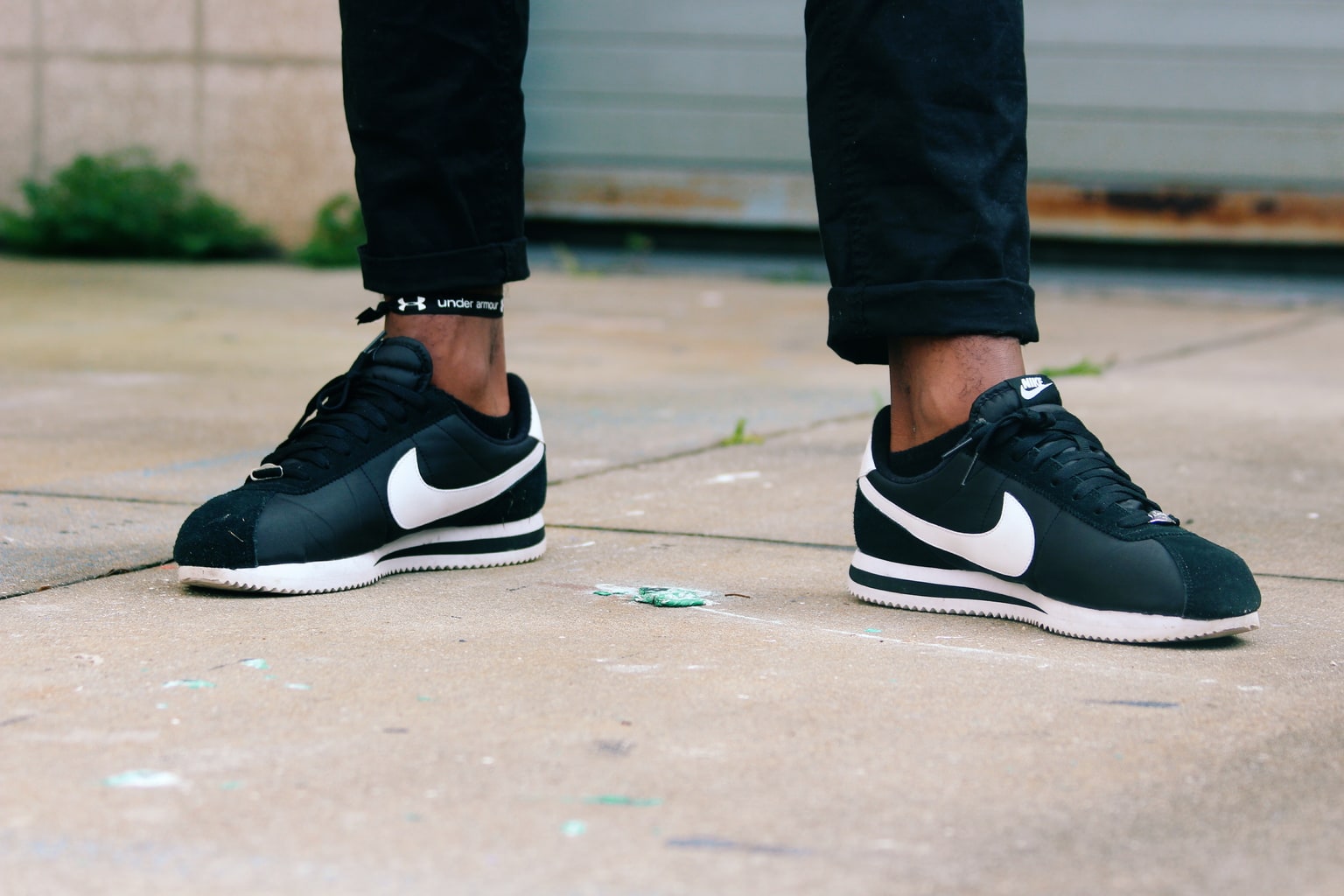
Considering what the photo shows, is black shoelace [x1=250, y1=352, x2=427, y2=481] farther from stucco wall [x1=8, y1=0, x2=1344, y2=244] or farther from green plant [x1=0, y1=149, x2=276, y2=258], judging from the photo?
green plant [x1=0, y1=149, x2=276, y2=258]

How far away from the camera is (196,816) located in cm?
93

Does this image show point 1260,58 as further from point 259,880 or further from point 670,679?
point 259,880

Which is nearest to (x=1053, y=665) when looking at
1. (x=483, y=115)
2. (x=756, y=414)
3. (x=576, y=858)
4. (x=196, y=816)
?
(x=576, y=858)

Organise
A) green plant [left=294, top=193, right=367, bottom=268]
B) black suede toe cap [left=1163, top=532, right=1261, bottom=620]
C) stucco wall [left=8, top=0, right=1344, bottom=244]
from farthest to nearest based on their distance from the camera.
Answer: green plant [left=294, top=193, right=367, bottom=268]
stucco wall [left=8, top=0, right=1344, bottom=244]
black suede toe cap [left=1163, top=532, right=1261, bottom=620]

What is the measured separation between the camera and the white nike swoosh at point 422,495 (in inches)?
62.9

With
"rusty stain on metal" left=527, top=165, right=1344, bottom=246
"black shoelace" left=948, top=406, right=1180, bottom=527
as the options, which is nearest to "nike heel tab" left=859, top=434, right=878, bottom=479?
"black shoelace" left=948, top=406, right=1180, bottom=527

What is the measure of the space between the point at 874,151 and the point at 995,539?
387 millimetres

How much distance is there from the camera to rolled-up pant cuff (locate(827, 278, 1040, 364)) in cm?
146

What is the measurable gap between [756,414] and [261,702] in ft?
5.81

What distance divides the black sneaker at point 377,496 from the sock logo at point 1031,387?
21.6 inches

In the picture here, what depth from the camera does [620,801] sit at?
96 cm

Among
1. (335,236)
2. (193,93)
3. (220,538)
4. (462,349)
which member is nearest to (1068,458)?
(462,349)

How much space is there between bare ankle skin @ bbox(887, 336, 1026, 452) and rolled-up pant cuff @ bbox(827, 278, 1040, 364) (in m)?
0.02

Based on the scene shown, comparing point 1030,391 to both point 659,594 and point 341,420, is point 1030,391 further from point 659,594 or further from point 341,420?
point 341,420
